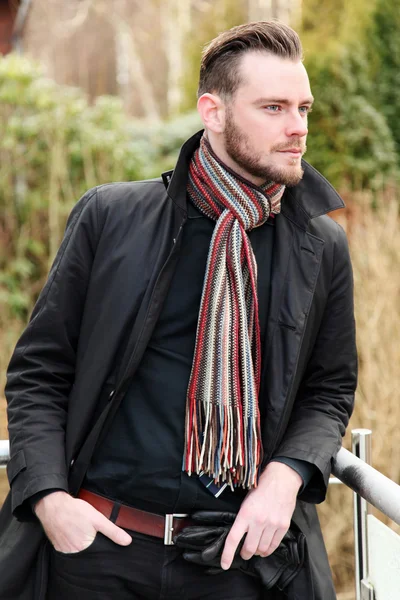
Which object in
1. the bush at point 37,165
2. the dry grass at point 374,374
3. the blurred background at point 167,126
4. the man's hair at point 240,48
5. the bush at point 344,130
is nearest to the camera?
the man's hair at point 240,48

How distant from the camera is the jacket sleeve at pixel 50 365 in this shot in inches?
76.5

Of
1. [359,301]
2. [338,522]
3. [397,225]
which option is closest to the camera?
[338,522]

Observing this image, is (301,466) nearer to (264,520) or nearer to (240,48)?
(264,520)

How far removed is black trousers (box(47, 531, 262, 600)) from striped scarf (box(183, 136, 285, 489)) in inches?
8.6

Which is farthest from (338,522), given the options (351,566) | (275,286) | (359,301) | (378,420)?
(275,286)

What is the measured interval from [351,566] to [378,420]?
849 millimetres

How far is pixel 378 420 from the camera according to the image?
4633 mm

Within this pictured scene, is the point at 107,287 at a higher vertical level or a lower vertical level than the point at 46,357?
higher

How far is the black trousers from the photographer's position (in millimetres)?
1947

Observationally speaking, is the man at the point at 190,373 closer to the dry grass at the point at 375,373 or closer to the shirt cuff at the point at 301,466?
the shirt cuff at the point at 301,466

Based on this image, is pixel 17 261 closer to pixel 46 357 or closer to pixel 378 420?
pixel 378 420

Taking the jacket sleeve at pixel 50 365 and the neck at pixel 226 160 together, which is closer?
Result: the jacket sleeve at pixel 50 365

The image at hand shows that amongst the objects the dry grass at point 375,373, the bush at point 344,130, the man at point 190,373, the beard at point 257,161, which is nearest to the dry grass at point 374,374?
the dry grass at point 375,373

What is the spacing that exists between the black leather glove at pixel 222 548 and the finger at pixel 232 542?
3cm
